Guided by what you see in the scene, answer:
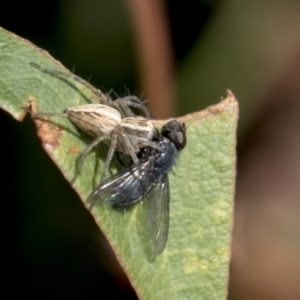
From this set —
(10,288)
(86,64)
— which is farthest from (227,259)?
(86,64)

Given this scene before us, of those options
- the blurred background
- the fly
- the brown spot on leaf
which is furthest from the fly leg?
the blurred background

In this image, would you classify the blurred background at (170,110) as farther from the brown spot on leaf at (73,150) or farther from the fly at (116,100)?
the brown spot on leaf at (73,150)

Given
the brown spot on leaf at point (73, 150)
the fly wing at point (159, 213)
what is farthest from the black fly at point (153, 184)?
the brown spot on leaf at point (73, 150)

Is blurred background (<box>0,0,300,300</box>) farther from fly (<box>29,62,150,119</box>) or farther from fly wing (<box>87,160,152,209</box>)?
fly wing (<box>87,160,152,209</box>)

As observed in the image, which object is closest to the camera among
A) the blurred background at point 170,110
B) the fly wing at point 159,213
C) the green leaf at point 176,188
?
the green leaf at point 176,188

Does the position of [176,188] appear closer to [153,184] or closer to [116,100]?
[153,184]

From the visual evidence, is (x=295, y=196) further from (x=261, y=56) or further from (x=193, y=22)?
(x=193, y=22)

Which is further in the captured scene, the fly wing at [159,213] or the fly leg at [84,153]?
the fly wing at [159,213]
